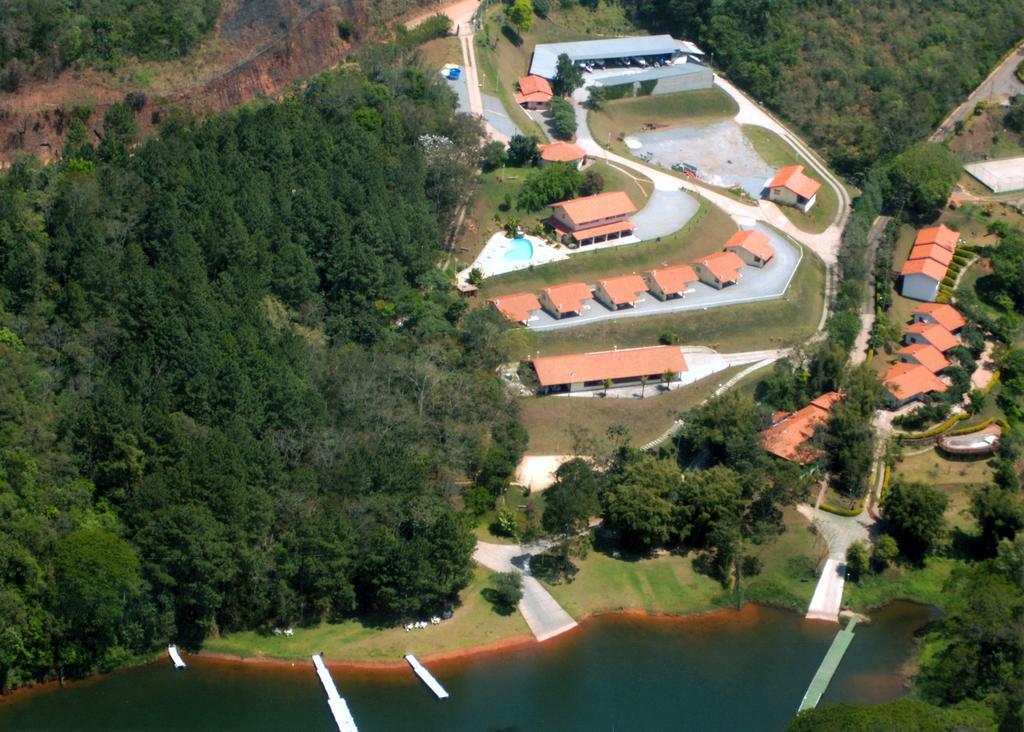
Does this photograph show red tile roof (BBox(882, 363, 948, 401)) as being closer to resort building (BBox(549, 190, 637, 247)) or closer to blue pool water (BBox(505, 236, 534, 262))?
resort building (BBox(549, 190, 637, 247))

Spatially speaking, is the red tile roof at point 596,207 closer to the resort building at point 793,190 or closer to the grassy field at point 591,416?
the resort building at point 793,190

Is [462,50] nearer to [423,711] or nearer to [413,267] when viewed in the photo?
[413,267]

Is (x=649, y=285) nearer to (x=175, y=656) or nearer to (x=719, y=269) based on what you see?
(x=719, y=269)

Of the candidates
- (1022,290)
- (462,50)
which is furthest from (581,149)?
(1022,290)

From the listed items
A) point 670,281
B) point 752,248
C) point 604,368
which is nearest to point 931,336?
point 752,248

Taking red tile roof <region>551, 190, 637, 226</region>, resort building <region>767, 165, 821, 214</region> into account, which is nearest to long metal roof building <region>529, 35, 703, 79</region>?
resort building <region>767, 165, 821, 214</region>

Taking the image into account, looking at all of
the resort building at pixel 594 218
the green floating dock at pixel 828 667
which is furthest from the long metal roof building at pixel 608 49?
the green floating dock at pixel 828 667

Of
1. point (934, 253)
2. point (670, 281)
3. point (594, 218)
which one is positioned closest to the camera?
point (670, 281)
